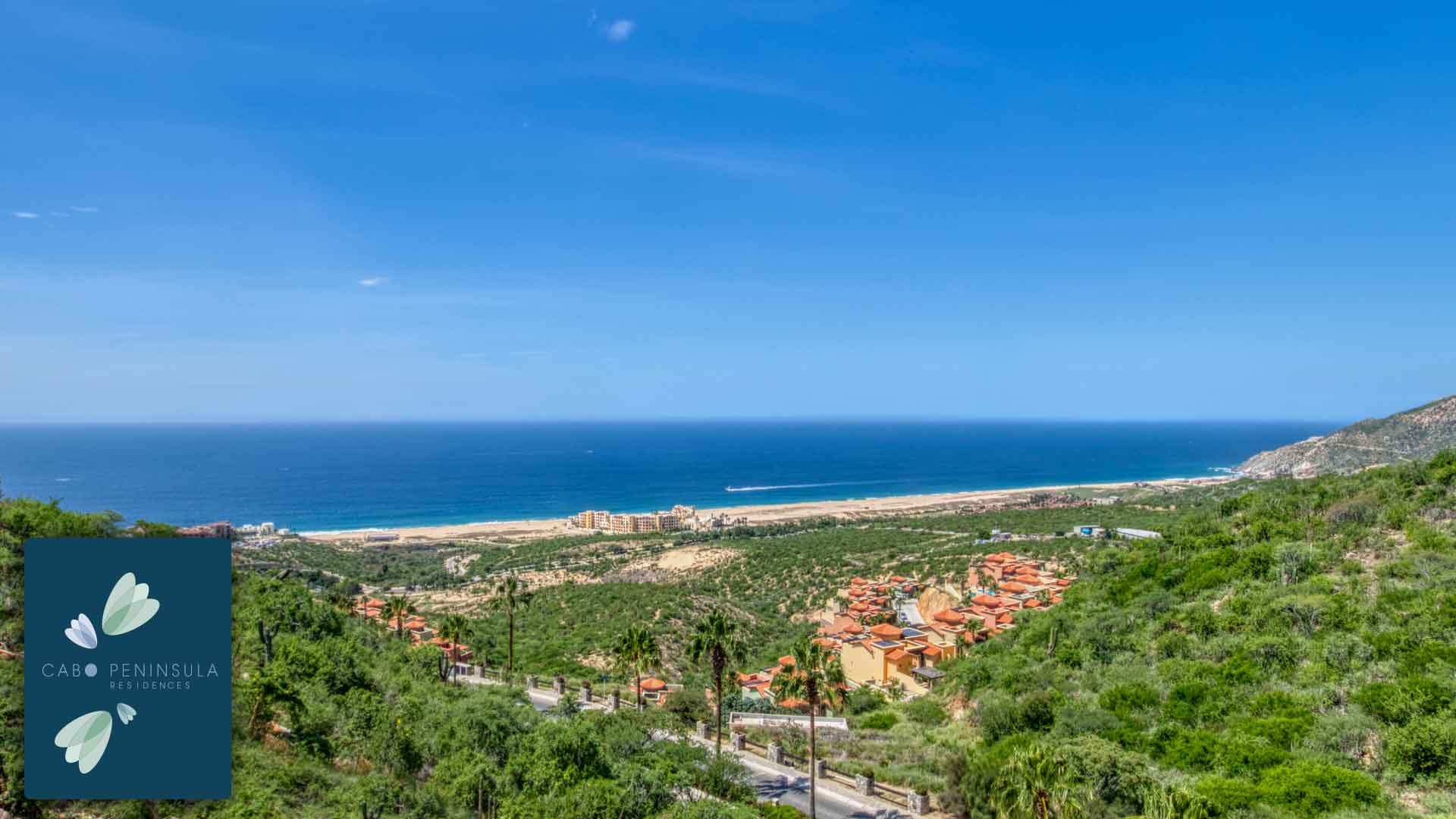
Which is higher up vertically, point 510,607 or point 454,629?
point 510,607

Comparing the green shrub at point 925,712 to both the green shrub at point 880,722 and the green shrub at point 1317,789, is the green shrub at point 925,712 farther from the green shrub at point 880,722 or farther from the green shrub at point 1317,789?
the green shrub at point 1317,789

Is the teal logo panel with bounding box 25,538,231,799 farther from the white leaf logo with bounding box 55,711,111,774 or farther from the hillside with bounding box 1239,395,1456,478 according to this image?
the hillside with bounding box 1239,395,1456,478

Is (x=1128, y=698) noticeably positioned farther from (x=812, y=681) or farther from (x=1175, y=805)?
(x=812, y=681)

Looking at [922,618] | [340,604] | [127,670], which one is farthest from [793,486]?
[127,670]

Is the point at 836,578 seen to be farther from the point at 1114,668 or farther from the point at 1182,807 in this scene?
the point at 1182,807

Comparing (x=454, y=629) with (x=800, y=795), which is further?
(x=454, y=629)

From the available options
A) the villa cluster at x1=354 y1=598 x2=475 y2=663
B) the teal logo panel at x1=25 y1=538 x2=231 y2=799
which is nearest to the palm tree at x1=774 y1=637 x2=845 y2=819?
the teal logo panel at x1=25 y1=538 x2=231 y2=799

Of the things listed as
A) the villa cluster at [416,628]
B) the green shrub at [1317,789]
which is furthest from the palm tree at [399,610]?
the green shrub at [1317,789]
